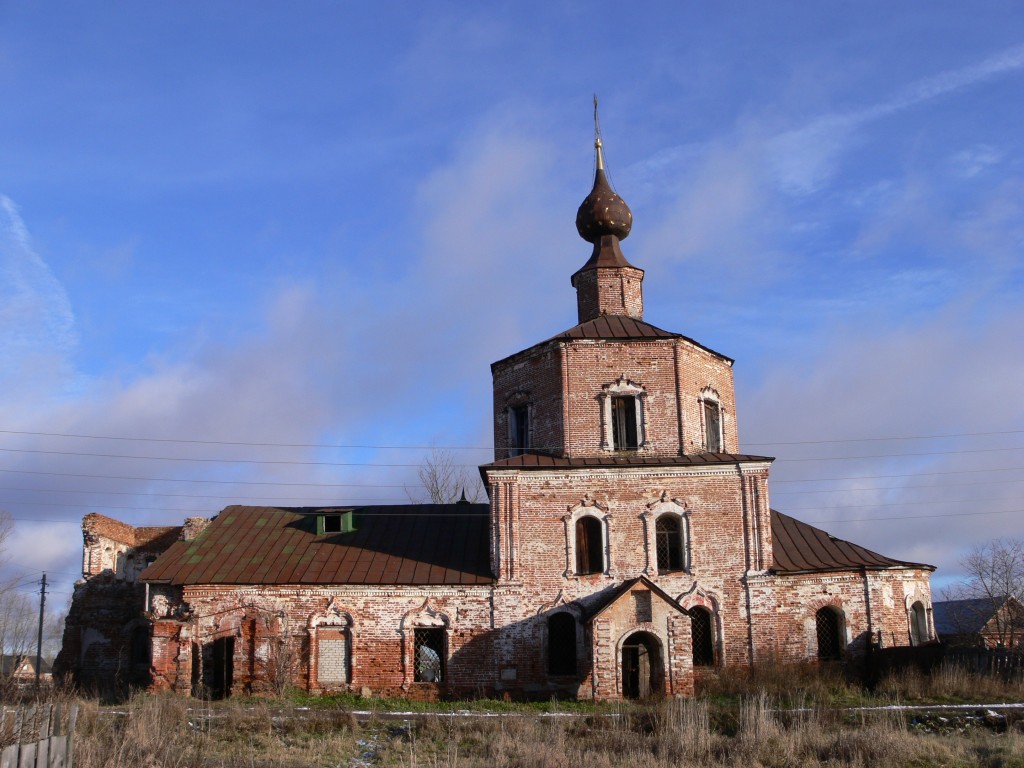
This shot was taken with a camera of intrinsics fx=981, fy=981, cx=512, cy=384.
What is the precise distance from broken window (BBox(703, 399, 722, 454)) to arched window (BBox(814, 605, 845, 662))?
431 centimetres

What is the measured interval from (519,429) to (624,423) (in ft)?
8.85

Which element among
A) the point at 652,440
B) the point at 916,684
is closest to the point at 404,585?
the point at 652,440

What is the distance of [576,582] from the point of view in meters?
21.0

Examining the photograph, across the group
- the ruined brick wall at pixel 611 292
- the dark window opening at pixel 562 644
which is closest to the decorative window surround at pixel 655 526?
the dark window opening at pixel 562 644

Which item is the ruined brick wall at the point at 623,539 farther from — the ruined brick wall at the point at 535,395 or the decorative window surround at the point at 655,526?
the ruined brick wall at the point at 535,395

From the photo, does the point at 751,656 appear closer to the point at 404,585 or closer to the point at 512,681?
the point at 512,681

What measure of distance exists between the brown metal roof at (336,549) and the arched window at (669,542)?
372cm

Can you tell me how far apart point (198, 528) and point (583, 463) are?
33.4ft

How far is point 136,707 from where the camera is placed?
1633 cm

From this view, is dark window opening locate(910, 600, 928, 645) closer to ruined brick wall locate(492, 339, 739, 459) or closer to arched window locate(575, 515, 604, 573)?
ruined brick wall locate(492, 339, 739, 459)

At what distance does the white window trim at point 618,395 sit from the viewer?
73.3 feet

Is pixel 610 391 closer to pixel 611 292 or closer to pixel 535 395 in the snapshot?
pixel 535 395

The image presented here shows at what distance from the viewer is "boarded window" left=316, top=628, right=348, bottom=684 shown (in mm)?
21000

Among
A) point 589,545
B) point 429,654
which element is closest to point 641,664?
point 589,545
